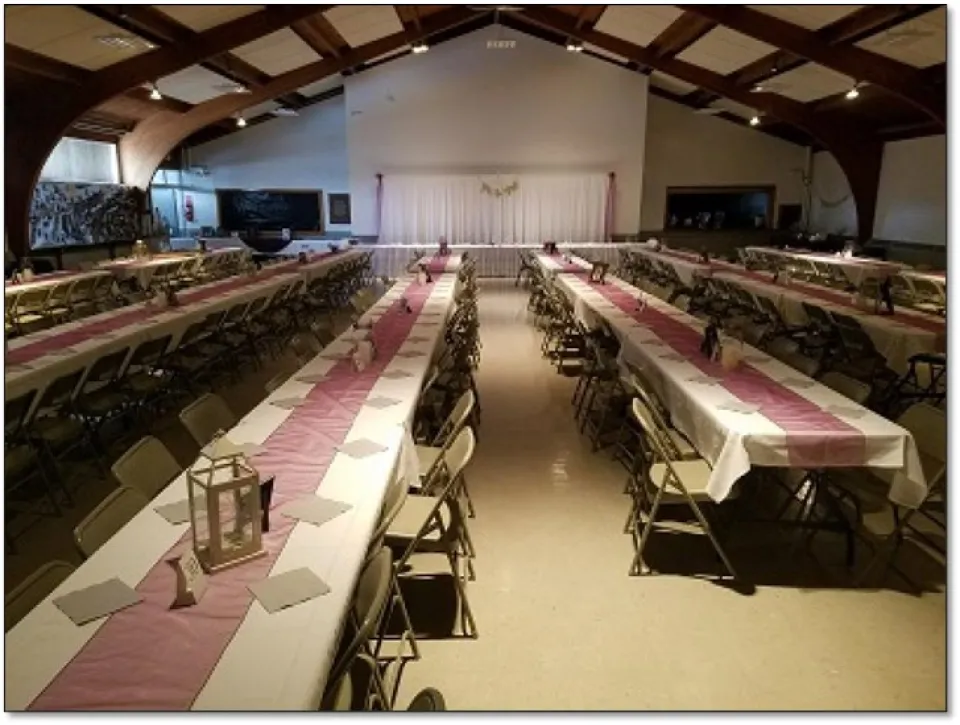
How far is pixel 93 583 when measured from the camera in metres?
2.03

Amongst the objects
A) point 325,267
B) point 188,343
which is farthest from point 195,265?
point 188,343

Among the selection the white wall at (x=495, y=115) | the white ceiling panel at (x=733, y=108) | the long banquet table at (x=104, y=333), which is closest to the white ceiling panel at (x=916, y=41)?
the white ceiling panel at (x=733, y=108)

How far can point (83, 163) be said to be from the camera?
44.0ft

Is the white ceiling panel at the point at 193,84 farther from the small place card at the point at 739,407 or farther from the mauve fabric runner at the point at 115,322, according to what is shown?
the small place card at the point at 739,407

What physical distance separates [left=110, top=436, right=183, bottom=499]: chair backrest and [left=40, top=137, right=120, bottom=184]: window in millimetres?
11651

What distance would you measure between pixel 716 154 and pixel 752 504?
1567 centimetres

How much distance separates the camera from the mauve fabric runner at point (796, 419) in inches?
127

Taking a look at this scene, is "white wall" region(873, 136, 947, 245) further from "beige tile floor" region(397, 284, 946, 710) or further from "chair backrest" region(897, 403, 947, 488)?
"beige tile floor" region(397, 284, 946, 710)

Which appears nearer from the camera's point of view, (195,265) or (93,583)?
(93,583)

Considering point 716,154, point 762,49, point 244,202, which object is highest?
point 762,49

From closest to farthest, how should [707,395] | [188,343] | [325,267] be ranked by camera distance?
[707,395] < [188,343] < [325,267]

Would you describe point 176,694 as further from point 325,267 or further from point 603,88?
point 603,88

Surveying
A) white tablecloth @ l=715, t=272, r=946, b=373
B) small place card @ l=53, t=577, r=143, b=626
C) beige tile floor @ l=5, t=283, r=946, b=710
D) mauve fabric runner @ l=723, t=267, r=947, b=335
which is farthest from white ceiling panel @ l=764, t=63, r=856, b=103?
small place card @ l=53, t=577, r=143, b=626

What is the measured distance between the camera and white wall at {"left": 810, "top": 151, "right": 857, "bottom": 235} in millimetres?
16212
